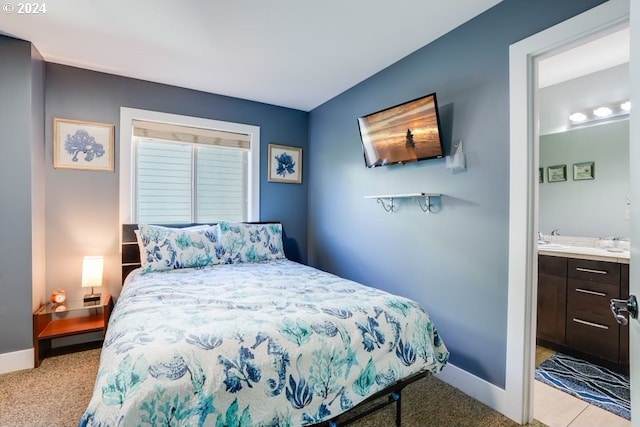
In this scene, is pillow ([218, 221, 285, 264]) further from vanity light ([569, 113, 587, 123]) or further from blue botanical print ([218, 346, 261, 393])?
vanity light ([569, 113, 587, 123])

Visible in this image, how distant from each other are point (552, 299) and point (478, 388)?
1261mm

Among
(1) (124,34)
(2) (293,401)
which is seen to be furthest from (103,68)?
(2) (293,401)

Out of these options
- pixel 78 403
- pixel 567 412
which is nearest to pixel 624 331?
pixel 567 412

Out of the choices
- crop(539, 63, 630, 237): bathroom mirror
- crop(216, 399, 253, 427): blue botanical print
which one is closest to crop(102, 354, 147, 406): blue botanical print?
crop(216, 399, 253, 427): blue botanical print

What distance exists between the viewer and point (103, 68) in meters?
2.81

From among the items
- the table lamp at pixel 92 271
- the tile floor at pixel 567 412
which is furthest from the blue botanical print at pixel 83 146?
the tile floor at pixel 567 412

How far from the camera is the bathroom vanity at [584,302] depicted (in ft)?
7.50

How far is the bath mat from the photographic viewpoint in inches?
77.9

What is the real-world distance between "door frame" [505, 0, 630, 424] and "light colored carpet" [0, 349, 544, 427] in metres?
0.25

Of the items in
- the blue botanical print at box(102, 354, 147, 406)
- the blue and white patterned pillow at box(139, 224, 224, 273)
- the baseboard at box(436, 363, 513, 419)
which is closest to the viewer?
the blue botanical print at box(102, 354, 147, 406)

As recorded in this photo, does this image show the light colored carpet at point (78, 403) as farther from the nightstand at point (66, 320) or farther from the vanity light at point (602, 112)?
the vanity light at point (602, 112)

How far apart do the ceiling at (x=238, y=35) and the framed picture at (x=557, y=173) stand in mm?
1972

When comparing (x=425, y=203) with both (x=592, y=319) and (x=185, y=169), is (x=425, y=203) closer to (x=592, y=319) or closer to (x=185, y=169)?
(x=592, y=319)

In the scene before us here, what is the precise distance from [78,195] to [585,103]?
479 cm
